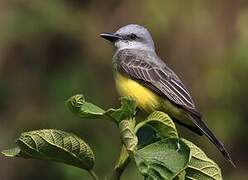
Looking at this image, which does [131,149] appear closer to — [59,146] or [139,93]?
[59,146]

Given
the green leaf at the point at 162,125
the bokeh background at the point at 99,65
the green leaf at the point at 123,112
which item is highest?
the green leaf at the point at 123,112

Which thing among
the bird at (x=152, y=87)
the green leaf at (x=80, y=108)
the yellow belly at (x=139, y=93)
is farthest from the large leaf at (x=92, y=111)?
the yellow belly at (x=139, y=93)

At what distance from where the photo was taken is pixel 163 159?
64.7 inches

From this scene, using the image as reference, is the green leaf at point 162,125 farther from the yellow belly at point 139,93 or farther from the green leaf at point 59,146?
A: the yellow belly at point 139,93

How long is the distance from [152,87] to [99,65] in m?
2.93

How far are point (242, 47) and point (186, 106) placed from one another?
7.70ft

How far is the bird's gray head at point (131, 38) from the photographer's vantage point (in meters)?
3.94

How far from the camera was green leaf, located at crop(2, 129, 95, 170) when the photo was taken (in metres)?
1.73

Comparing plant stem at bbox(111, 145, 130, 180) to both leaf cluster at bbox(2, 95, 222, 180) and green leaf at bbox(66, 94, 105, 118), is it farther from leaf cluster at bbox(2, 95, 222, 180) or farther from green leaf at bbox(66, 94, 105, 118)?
green leaf at bbox(66, 94, 105, 118)

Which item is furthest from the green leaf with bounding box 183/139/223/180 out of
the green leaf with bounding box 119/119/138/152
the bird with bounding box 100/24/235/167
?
the bird with bounding box 100/24/235/167

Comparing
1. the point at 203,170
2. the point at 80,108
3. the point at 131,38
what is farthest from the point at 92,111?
the point at 131,38

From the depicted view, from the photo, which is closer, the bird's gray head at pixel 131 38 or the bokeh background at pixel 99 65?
the bird's gray head at pixel 131 38

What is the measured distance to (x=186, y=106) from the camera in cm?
332

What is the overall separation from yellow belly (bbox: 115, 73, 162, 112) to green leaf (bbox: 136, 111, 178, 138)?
4.73 ft
